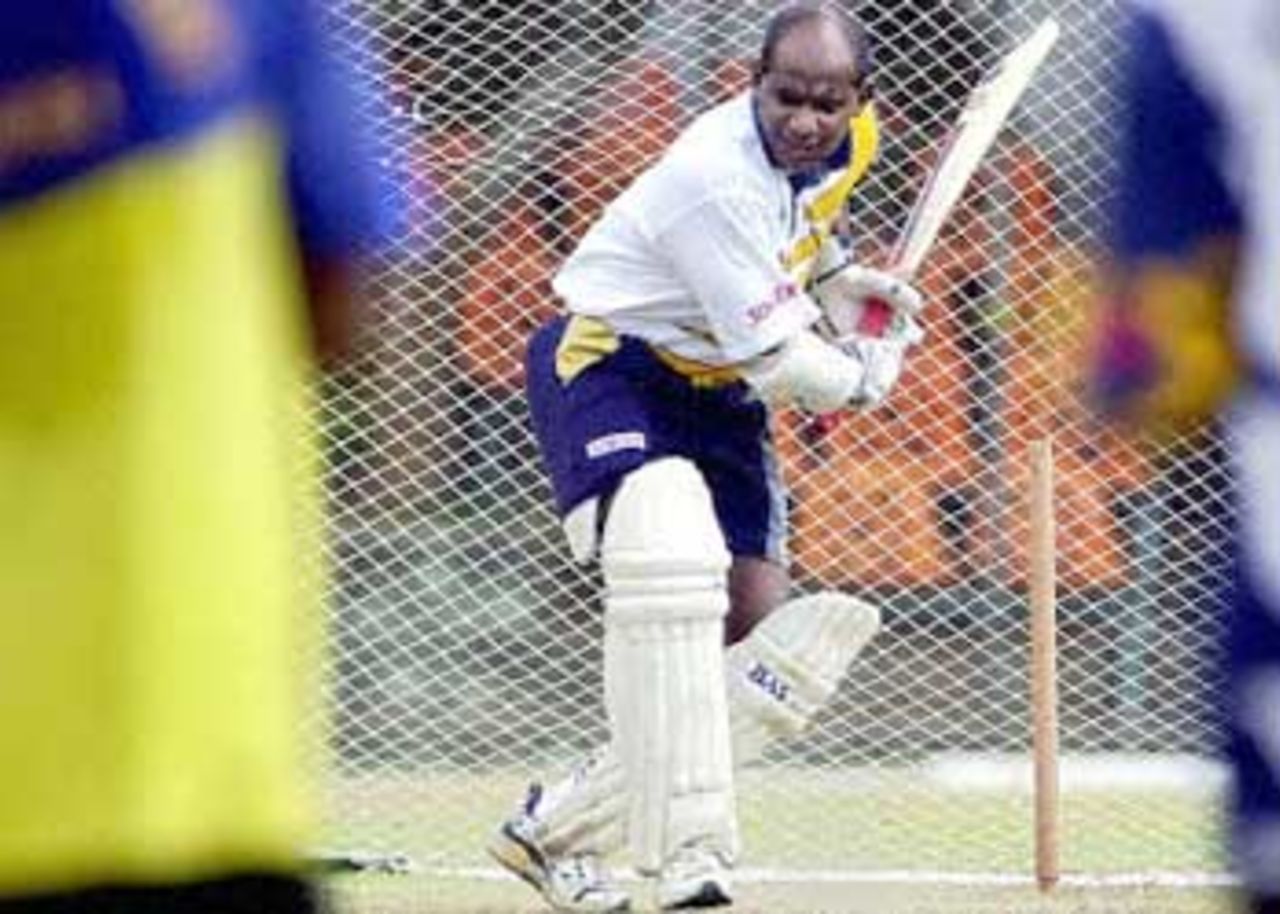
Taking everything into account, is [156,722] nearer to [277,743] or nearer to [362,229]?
[277,743]

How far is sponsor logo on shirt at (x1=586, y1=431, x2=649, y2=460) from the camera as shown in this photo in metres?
8.56

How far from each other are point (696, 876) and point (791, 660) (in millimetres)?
519

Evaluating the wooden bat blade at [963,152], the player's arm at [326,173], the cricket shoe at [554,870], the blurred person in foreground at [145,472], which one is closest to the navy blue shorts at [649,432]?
the wooden bat blade at [963,152]

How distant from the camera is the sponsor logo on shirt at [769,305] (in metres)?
8.39

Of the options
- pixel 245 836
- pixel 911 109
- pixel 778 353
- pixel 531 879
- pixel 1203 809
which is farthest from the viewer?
pixel 911 109

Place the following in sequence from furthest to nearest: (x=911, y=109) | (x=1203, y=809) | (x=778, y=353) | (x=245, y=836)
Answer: (x=911, y=109), (x=1203, y=809), (x=778, y=353), (x=245, y=836)

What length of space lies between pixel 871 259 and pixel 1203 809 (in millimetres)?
1423

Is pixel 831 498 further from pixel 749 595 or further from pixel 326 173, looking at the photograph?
pixel 326 173

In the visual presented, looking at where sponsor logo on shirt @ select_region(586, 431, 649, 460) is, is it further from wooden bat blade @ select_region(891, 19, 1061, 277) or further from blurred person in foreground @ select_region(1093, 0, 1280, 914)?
blurred person in foreground @ select_region(1093, 0, 1280, 914)

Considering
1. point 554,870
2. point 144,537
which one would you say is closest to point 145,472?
point 144,537

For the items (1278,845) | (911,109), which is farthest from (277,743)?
(911,109)

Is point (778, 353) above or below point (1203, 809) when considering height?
above

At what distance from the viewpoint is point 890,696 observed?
39.6 ft

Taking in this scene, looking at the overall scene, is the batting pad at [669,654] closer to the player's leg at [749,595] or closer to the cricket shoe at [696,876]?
the cricket shoe at [696,876]
